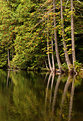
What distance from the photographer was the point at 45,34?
23.8m

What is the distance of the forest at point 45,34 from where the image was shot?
1978 cm

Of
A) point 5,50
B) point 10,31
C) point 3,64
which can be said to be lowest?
point 3,64

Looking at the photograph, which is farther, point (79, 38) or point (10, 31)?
point (10, 31)

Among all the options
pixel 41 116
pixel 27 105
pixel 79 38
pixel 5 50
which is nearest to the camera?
pixel 41 116

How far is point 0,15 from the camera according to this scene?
117 feet

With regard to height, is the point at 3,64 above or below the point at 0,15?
below

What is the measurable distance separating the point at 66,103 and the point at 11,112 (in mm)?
1665

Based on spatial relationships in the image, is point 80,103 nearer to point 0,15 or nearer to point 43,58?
point 43,58

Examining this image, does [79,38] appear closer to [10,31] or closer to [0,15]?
[10,31]

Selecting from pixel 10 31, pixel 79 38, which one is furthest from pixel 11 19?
pixel 79 38

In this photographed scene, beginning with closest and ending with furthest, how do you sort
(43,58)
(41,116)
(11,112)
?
(41,116) < (11,112) < (43,58)

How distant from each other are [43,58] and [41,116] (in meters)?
21.8

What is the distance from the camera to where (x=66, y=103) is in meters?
5.91

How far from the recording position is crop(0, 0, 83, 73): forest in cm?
1978
